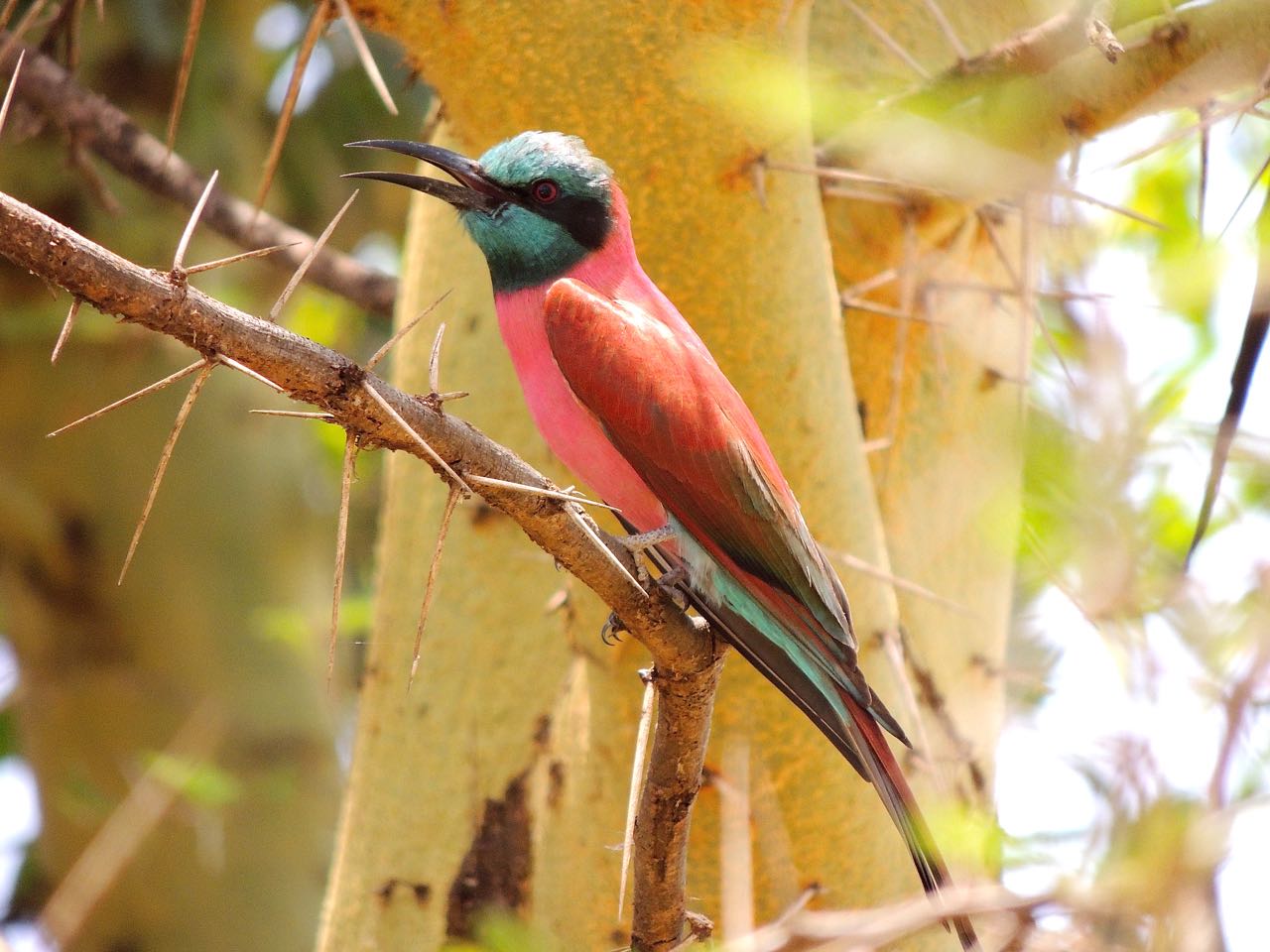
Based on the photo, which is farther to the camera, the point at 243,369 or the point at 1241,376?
the point at 1241,376

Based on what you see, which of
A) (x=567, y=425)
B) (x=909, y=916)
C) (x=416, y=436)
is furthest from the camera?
(x=567, y=425)

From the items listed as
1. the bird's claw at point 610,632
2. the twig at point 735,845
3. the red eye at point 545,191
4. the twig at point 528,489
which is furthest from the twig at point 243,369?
the red eye at point 545,191

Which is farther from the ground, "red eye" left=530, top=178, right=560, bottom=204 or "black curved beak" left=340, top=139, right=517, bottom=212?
"red eye" left=530, top=178, right=560, bottom=204

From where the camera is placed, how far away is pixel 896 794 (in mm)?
2740

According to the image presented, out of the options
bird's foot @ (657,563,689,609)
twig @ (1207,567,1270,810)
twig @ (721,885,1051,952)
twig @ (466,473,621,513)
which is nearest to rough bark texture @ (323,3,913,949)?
bird's foot @ (657,563,689,609)

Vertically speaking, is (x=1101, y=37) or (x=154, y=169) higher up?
(x=154, y=169)

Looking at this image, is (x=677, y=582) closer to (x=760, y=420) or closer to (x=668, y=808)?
(x=760, y=420)

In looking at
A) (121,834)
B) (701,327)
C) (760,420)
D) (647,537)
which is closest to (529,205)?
(701,327)

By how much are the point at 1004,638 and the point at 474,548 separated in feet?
4.48

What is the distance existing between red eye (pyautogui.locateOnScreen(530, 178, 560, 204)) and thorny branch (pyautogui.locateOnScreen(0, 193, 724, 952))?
47.1 inches

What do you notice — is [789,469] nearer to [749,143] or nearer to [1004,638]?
[749,143]

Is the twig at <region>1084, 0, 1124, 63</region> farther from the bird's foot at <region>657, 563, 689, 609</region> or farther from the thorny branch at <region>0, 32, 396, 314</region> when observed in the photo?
the thorny branch at <region>0, 32, 396, 314</region>

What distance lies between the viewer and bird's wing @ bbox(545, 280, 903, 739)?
285 centimetres

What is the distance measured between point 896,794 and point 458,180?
5.62ft
